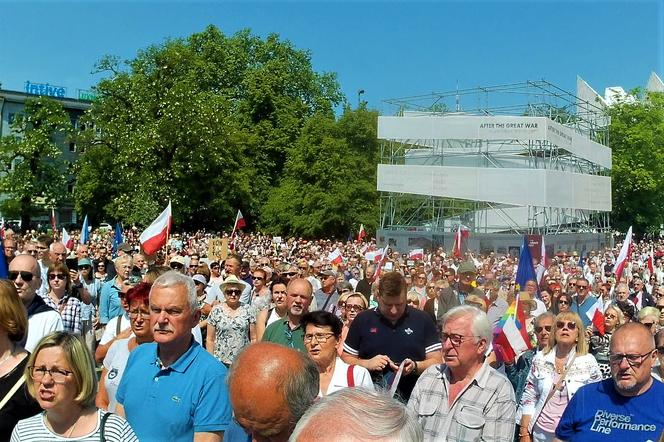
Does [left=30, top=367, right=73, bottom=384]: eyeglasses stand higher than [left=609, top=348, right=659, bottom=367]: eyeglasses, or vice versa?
[left=609, top=348, right=659, bottom=367]: eyeglasses

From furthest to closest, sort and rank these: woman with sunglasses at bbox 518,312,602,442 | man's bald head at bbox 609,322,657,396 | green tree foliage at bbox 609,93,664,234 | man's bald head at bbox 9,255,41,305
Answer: green tree foliage at bbox 609,93,664,234
man's bald head at bbox 9,255,41,305
woman with sunglasses at bbox 518,312,602,442
man's bald head at bbox 609,322,657,396

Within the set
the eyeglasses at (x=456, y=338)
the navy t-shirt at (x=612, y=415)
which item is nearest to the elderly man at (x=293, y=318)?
the eyeglasses at (x=456, y=338)

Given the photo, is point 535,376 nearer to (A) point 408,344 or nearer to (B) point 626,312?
(A) point 408,344

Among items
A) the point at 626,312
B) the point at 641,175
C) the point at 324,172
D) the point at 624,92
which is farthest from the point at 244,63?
the point at 626,312

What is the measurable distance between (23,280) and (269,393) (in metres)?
3.65

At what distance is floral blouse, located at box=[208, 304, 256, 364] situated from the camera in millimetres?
7297

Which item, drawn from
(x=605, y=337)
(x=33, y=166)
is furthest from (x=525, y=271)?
(x=33, y=166)

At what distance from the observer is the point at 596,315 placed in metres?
9.20

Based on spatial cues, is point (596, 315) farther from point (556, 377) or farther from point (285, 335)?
point (285, 335)

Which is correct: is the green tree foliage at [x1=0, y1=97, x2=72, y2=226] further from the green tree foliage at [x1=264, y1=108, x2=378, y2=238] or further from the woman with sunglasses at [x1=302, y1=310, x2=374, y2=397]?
the woman with sunglasses at [x1=302, y1=310, x2=374, y2=397]

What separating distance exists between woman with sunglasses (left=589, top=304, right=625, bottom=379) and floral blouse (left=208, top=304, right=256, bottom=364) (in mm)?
3380

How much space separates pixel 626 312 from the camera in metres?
8.98

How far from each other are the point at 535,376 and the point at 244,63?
173 ft

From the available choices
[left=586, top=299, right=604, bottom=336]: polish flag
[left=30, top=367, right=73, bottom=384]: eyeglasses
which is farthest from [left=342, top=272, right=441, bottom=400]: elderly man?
[left=586, top=299, right=604, bottom=336]: polish flag
